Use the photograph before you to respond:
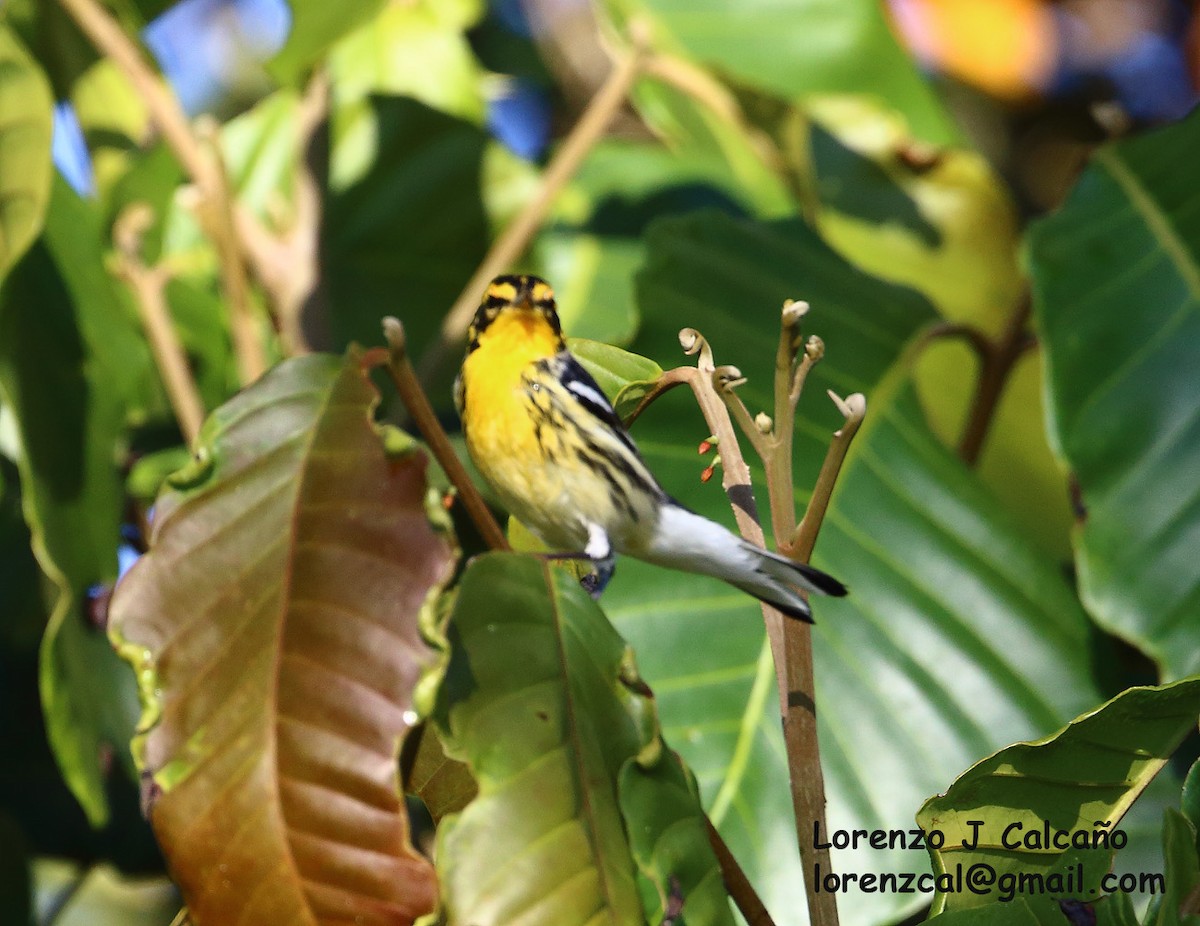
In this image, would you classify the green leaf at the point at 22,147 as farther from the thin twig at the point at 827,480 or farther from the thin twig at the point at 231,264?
the thin twig at the point at 827,480

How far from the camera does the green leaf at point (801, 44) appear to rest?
1.87m

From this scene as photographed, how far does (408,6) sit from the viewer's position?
1997 millimetres

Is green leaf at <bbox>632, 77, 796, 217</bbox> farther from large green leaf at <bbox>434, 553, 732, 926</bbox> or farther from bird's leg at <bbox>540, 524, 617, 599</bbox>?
large green leaf at <bbox>434, 553, 732, 926</bbox>

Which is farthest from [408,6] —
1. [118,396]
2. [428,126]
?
[118,396]

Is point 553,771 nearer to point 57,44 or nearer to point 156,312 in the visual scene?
point 156,312

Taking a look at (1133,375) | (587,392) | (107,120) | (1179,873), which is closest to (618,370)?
(587,392)

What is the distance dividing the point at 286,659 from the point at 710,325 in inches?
27.4

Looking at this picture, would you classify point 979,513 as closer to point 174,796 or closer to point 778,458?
point 778,458

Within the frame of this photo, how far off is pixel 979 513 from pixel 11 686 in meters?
1.36

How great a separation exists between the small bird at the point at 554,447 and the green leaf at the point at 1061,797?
21cm

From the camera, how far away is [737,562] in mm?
716

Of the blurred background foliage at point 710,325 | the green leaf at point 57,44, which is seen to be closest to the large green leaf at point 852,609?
the blurred background foliage at point 710,325

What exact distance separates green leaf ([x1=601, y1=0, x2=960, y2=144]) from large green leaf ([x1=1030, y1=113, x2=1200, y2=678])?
475mm

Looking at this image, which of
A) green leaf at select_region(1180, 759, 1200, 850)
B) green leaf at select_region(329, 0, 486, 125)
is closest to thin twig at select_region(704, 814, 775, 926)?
green leaf at select_region(1180, 759, 1200, 850)
